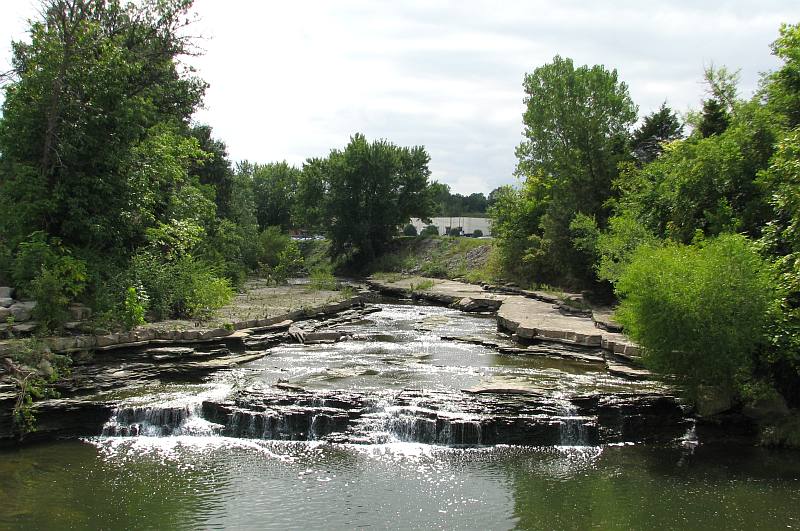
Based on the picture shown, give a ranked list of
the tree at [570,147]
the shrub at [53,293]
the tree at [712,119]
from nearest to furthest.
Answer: the shrub at [53,293], the tree at [712,119], the tree at [570,147]

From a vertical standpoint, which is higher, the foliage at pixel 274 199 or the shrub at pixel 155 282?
the foliage at pixel 274 199

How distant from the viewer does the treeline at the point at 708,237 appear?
1069 centimetres

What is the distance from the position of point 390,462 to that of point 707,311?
595 cm

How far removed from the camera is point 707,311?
34.8 ft

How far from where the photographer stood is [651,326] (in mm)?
11172

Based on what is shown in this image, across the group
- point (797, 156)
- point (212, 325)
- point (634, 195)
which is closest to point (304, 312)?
point (212, 325)

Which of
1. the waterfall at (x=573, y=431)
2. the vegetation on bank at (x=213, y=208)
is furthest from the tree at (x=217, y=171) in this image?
the waterfall at (x=573, y=431)

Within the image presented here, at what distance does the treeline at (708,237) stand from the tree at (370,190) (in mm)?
19984

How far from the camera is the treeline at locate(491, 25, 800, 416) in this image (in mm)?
10688

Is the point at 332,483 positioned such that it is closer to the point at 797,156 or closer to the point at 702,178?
the point at 797,156

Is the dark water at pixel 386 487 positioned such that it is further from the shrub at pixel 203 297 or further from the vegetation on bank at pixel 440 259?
the vegetation on bank at pixel 440 259

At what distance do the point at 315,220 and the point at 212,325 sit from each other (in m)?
33.4

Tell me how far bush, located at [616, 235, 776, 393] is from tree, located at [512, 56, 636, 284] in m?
13.2

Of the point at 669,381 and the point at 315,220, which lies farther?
the point at 315,220
